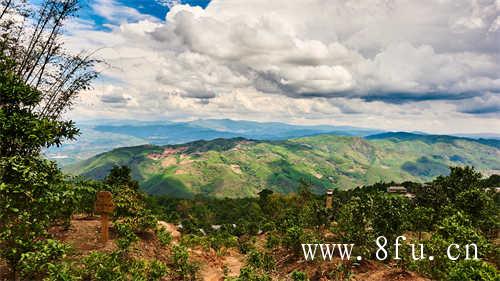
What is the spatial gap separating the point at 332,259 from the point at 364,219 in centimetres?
411

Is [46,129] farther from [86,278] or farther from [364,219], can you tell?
[364,219]

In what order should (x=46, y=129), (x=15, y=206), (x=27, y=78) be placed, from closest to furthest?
(x=15, y=206) → (x=46, y=129) → (x=27, y=78)

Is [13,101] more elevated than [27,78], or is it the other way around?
[27,78]

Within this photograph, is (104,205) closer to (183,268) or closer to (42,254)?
(183,268)

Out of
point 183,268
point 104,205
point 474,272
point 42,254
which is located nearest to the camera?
point 42,254

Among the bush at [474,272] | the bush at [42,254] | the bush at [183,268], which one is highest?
the bush at [42,254]

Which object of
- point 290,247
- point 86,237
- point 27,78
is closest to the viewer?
point 27,78

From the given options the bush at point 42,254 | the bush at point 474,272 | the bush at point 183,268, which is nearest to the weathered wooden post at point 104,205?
the bush at point 183,268

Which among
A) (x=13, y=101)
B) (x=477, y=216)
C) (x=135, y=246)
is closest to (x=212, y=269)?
(x=135, y=246)

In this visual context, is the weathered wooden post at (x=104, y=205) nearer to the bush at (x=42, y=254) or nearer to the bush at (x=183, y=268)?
the bush at (x=183, y=268)

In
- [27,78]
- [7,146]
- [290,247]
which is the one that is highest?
[27,78]

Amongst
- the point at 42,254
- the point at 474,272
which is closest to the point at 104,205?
the point at 42,254

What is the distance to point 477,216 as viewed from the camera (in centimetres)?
2264

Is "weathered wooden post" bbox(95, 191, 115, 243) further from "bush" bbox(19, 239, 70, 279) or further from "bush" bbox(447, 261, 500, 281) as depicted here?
"bush" bbox(447, 261, 500, 281)
